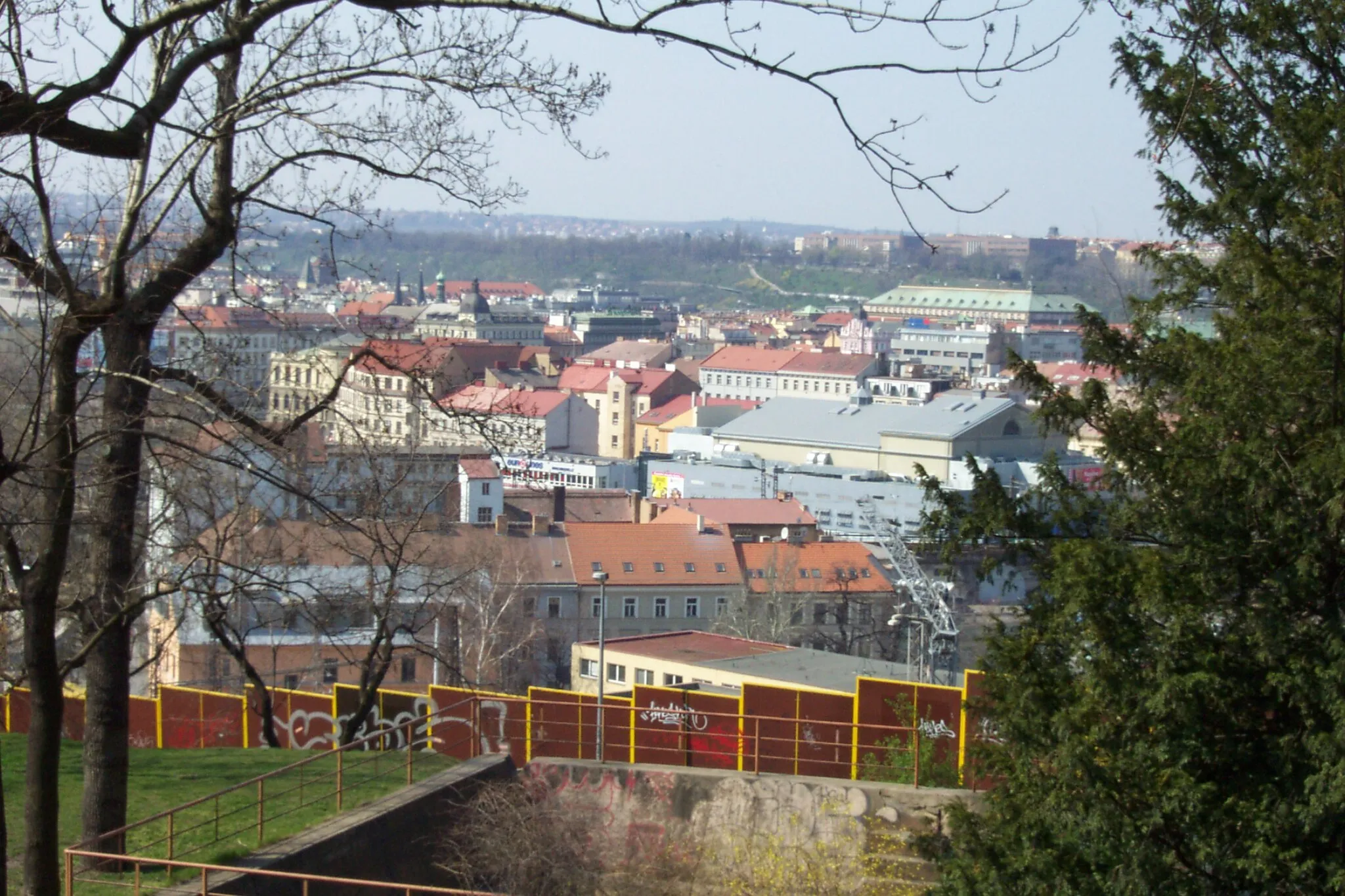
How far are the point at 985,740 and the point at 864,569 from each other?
22.2 metres

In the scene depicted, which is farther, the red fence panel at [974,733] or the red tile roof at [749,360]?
the red tile roof at [749,360]

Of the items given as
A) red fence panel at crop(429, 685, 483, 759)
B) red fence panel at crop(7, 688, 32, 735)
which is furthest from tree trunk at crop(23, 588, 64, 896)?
red fence panel at crop(7, 688, 32, 735)

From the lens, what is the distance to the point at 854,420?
4684 centimetres

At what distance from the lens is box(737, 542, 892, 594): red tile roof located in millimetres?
27641

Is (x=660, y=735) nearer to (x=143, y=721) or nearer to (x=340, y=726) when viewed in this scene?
(x=340, y=726)

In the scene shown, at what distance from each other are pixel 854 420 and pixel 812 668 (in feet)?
106

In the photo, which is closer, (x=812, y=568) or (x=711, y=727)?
(x=711, y=727)

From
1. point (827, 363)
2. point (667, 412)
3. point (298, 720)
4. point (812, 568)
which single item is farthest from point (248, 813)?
point (827, 363)

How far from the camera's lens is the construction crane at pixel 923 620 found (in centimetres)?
1702

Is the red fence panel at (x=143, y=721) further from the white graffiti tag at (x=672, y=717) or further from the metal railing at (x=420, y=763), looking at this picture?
the white graffiti tag at (x=672, y=717)

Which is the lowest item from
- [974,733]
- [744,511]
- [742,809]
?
[744,511]

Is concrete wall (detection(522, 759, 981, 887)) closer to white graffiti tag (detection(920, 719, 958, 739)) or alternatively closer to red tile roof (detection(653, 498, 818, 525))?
white graffiti tag (detection(920, 719, 958, 739))

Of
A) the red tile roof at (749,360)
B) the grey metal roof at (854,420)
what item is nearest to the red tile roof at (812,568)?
the grey metal roof at (854,420)

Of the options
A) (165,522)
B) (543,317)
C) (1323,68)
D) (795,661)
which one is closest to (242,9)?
(165,522)
